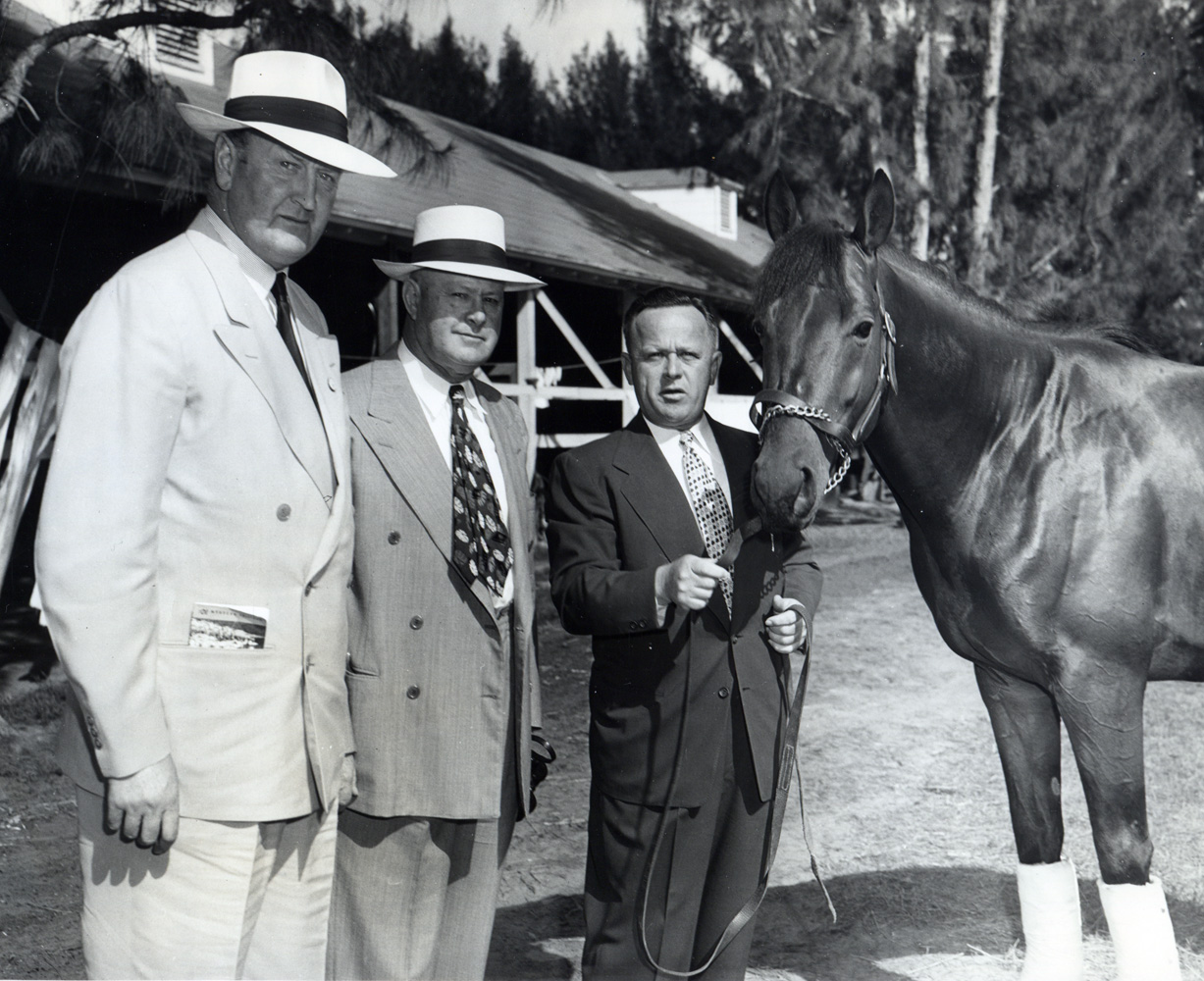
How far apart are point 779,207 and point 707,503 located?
3.32 feet

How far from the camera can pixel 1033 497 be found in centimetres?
295

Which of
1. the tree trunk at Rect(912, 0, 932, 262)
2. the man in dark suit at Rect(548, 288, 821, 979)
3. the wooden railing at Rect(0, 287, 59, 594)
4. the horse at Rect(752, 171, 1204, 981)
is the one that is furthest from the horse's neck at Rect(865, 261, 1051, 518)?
the tree trunk at Rect(912, 0, 932, 262)

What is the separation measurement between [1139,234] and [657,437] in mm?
20522

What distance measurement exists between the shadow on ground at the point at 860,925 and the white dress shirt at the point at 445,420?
1643 millimetres

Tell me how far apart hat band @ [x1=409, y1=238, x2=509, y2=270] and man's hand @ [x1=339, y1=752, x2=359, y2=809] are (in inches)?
45.4

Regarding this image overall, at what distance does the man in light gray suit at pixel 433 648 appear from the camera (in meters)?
2.35

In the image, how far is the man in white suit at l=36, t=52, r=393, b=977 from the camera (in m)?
1.75

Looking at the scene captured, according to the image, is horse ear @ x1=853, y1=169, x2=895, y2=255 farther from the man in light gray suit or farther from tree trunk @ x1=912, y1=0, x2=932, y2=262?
tree trunk @ x1=912, y1=0, x2=932, y2=262

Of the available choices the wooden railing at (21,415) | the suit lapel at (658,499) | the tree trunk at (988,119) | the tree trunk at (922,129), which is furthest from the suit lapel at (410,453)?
the tree trunk at (988,119)

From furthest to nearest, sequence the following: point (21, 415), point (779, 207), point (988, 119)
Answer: point (988, 119) → point (21, 415) → point (779, 207)

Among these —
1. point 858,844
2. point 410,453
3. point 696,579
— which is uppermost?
point 410,453

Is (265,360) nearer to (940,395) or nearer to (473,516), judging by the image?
(473,516)

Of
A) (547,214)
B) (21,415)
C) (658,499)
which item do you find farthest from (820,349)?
(547,214)

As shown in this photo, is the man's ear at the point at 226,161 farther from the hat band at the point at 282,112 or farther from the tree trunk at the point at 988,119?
the tree trunk at the point at 988,119
